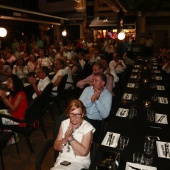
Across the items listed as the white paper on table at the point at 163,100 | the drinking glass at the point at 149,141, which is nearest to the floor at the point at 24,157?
the drinking glass at the point at 149,141

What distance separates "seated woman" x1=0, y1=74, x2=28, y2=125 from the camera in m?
3.46

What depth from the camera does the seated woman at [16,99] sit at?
346 cm

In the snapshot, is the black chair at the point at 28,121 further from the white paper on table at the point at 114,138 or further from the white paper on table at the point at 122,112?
the white paper on table at the point at 114,138

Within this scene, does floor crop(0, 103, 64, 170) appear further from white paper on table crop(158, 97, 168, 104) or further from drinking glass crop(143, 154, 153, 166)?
white paper on table crop(158, 97, 168, 104)

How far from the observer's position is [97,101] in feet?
10.2

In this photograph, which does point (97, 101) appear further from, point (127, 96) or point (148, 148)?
point (148, 148)

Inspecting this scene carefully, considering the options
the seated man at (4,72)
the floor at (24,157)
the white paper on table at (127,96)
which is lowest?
the floor at (24,157)

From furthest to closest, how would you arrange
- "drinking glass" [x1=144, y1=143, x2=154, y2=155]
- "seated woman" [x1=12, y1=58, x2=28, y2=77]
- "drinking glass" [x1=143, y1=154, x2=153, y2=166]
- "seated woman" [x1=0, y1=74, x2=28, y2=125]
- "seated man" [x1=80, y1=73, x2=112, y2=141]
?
"seated woman" [x1=12, y1=58, x2=28, y2=77] < "seated woman" [x1=0, y1=74, x2=28, y2=125] < "seated man" [x1=80, y1=73, x2=112, y2=141] < "drinking glass" [x1=144, y1=143, x2=154, y2=155] < "drinking glass" [x1=143, y1=154, x2=153, y2=166]

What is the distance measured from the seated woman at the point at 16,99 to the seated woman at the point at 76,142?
4.44ft

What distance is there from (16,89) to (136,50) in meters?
9.76

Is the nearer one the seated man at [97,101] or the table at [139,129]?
the table at [139,129]

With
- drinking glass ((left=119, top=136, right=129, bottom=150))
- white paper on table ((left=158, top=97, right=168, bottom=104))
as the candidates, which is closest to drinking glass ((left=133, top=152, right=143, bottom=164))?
drinking glass ((left=119, top=136, right=129, bottom=150))

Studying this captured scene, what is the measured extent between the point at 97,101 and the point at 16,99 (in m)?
1.30

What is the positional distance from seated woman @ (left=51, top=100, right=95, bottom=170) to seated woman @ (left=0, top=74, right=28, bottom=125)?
53.3 inches
